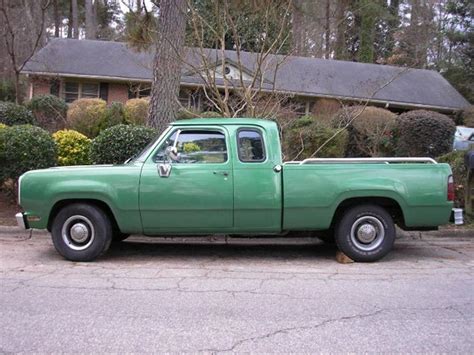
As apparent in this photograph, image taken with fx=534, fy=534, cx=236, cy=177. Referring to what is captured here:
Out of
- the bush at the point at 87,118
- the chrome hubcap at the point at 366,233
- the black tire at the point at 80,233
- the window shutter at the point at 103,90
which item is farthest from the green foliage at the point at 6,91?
the chrome hubcap at the point at 366,233

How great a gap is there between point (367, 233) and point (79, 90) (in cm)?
2207

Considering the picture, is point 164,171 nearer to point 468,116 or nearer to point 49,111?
point 49,111

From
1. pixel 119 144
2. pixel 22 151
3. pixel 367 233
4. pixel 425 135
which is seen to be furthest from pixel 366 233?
pixel 425 135

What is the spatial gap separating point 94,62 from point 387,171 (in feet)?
73.8

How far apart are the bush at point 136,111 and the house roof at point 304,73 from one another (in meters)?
4.20

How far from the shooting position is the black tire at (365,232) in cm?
718

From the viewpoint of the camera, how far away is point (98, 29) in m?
43.5

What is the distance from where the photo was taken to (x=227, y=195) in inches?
275

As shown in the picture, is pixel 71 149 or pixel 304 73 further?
pixel 304 73

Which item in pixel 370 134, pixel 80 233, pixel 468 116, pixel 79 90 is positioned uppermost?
pixel 79 90

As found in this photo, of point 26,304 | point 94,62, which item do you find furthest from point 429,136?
point 94,62

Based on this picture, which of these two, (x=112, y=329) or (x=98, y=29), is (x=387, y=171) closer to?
(x=112, y=329)

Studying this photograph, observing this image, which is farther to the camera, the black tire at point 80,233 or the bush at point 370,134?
the bush at point 370,134

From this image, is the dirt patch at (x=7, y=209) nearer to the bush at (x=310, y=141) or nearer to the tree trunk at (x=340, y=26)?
the bush at (x=310, y=141)
